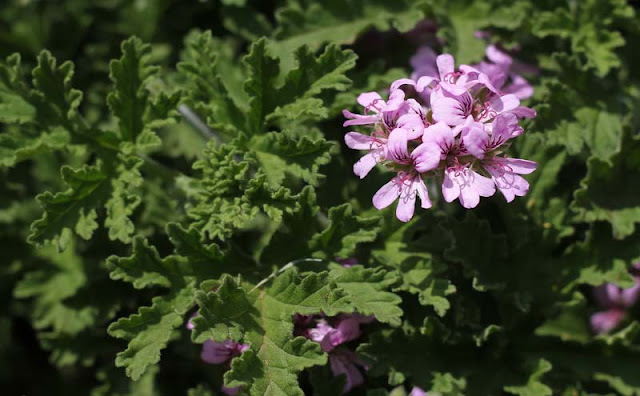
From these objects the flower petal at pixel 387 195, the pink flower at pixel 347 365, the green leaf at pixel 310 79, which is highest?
the green leaf at pixel 310 79

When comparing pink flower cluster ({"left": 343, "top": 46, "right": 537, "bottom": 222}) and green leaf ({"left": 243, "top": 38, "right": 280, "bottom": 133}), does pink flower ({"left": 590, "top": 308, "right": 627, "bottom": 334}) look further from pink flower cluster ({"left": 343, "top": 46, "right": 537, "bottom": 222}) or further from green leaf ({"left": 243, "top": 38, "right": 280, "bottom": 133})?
A: green leaf ({"left": 243, "top": 38, "right": 280, "bottom": 133})

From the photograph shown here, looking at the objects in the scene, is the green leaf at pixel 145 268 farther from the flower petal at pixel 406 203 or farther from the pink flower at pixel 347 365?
the flower petal at pixel 406 203

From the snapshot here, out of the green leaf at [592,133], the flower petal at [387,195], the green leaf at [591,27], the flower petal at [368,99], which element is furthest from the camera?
the green leaf at [591,27]

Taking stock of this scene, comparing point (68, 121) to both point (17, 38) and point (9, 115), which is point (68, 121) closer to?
point (9, 115)

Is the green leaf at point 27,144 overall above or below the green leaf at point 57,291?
above

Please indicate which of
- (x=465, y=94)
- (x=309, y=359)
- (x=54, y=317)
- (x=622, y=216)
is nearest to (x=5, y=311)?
(x=54, y=317)

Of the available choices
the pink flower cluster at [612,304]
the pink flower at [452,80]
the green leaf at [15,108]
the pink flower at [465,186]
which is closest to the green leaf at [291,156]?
the pink flower at [452,80]

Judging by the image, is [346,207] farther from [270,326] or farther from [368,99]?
[270,326]
